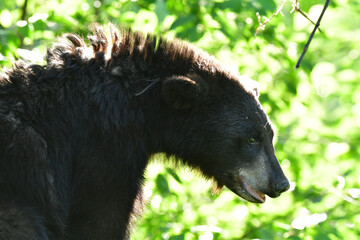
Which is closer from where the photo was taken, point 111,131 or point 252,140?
point 111,131

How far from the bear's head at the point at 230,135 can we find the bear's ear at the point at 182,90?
21mm

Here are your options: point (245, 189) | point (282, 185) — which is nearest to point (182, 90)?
point (245, 189)

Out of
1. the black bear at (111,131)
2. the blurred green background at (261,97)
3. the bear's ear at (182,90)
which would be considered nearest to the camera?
the black bear at (111,131)

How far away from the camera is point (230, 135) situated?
5.21m

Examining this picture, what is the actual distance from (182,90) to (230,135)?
696mm

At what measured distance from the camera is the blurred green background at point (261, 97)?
5.64 metres

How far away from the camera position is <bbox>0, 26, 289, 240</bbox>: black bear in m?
4.35

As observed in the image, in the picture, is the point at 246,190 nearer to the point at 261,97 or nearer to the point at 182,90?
the point at 182,90

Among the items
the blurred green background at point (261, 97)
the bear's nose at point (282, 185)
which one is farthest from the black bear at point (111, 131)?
the blurred green background at point (261, 97)

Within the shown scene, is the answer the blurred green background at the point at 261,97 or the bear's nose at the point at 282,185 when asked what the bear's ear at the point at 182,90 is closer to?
the blurred green background at the point at 261,97

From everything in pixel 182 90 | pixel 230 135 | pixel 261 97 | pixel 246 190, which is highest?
pixel 261 97

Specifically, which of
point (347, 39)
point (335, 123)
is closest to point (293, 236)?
point (335, 123)

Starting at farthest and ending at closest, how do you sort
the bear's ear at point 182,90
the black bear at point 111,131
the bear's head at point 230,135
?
the bear's head at point 230,135 → the bear's ear at point 182,90 → the black bear at point 111,131

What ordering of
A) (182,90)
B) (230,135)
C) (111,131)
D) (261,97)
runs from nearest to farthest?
(111,131), (182,90), (230,135), (261,97)
